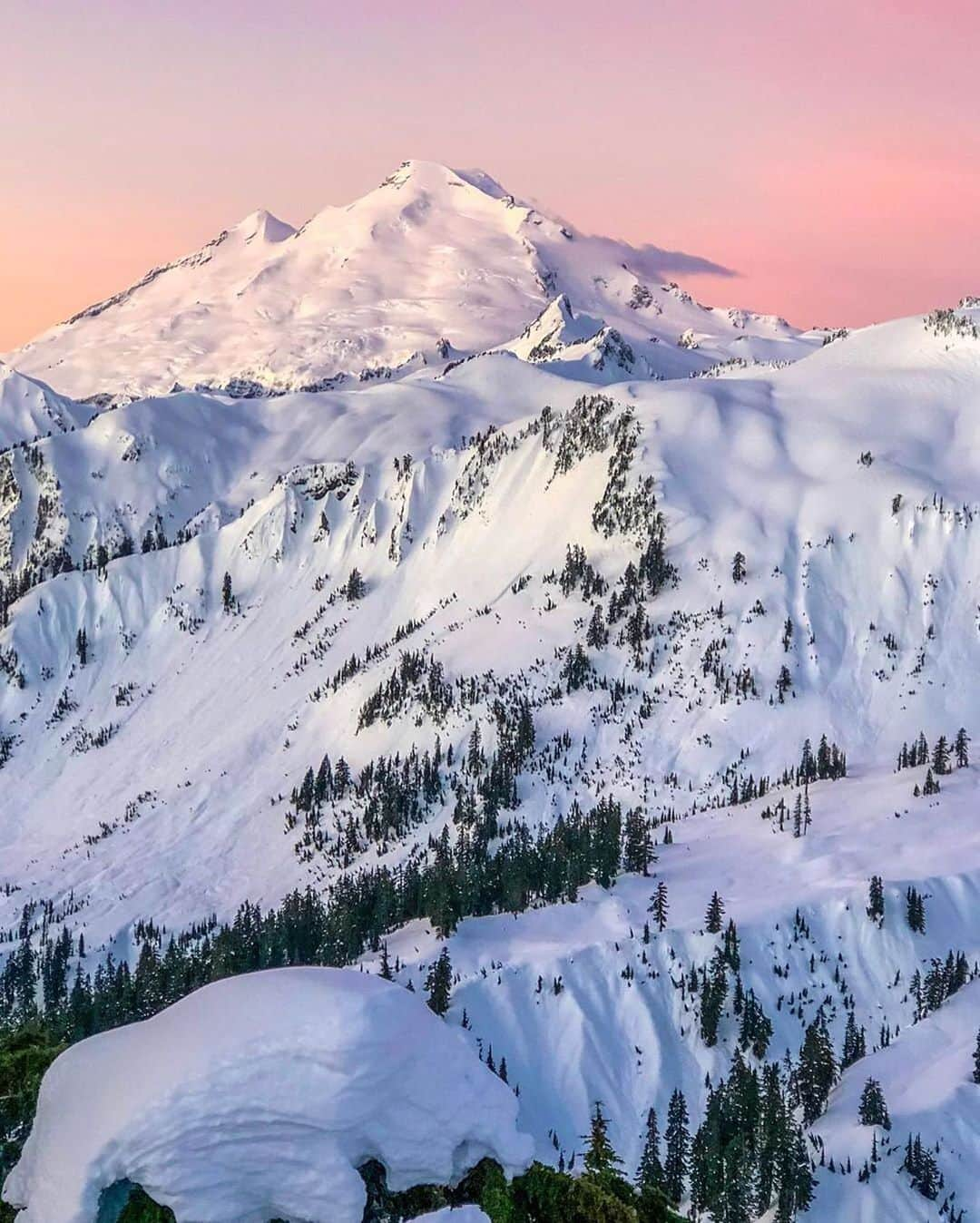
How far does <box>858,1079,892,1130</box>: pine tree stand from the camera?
129000 millimetres

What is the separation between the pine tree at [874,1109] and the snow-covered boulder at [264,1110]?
11895cm

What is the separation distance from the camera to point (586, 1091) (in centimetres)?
15000

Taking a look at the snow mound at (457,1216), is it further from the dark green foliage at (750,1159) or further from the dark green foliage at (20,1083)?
the dark green foliage at (750,1159)

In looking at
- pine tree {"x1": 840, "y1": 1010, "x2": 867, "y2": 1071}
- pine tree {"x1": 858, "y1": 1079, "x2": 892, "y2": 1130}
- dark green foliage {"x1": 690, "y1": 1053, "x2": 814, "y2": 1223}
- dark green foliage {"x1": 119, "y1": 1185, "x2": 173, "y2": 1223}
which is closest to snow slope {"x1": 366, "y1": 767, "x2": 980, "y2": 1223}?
pine tree {"x1": 858, "y1": 1079, "x2": 892, "y2": 1130}

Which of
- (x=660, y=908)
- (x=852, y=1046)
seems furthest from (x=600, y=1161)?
(x=660, y=908)

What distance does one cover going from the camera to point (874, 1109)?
129 meters

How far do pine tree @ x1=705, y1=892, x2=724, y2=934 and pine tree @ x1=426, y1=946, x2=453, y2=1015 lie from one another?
126ft

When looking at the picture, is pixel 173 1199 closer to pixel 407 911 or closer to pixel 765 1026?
pixel 765 1026

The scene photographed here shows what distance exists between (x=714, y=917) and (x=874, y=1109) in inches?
1785

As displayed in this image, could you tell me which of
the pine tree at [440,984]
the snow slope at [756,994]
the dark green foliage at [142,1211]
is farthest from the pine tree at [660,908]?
the dark green foliage at [142,1211]

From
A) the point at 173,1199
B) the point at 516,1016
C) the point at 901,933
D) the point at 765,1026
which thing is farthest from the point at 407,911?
the point at 173,1199

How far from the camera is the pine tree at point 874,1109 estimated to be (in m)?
129

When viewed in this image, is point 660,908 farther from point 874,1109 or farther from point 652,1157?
point 652,1157

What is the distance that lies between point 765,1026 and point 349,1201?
14968 cm
